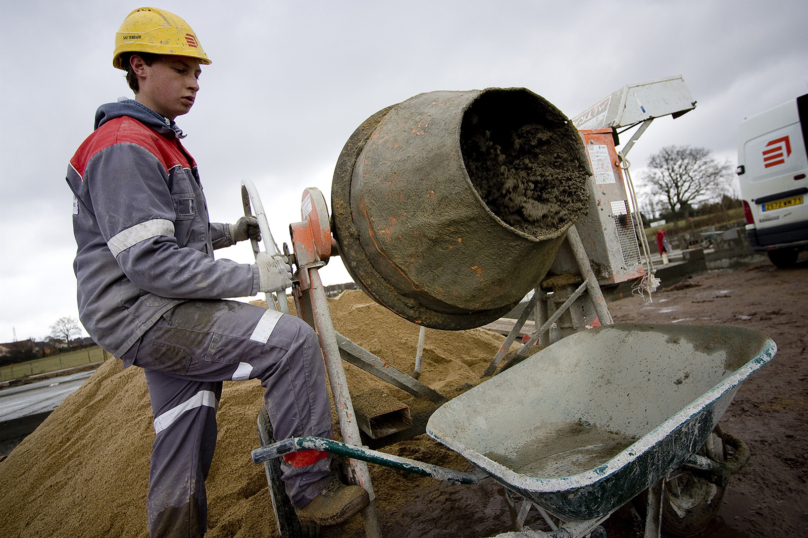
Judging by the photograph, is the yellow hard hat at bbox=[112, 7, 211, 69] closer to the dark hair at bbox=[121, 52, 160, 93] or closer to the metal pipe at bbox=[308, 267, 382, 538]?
the dark hair at bbox=[121, 52, 160, 93]

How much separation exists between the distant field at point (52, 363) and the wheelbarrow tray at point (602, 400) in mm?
12375

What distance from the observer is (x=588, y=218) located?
9.98 ft

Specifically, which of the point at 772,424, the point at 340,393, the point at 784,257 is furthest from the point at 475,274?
the point at 784,257

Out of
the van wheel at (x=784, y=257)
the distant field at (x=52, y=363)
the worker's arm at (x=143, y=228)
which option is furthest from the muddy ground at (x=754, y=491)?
the distant field at (x=52, y=363)

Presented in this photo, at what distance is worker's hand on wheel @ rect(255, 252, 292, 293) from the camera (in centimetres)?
168

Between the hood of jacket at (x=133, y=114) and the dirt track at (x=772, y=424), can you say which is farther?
the dirt track at (x=772, y=424)

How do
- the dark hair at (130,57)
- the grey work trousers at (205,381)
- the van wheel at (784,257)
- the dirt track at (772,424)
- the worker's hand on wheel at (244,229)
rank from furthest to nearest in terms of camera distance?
1. the van wheel at (784,257)
2. the worker's hand on wheel at (244,229)
3. the dirt track at (772,424)
4. the dark hair at (130,57)
5. the grey work trousers at (205,381)

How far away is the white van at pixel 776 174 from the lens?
6285 millimetres

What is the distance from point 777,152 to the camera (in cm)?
654

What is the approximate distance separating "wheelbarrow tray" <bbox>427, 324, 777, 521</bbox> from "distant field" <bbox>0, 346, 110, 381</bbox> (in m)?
12.4

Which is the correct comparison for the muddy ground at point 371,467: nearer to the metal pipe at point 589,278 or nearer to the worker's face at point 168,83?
the metal pipe at point 589,278

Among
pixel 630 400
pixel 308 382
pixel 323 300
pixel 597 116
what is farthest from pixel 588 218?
pixel 308 382

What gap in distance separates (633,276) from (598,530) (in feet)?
6.94

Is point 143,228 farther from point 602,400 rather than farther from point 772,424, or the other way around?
point 772,424
